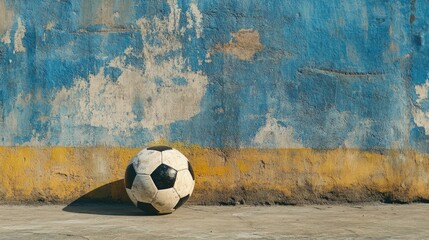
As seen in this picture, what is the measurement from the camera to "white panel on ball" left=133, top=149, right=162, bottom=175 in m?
5.27

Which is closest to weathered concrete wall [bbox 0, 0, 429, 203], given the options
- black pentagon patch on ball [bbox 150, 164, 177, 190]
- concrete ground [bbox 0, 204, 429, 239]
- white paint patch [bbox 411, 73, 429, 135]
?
white paint patch [bbox 411, 73, 429, 135]

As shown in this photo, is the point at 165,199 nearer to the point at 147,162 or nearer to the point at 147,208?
the point at 147,208

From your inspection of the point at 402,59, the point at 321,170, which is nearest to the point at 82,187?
the point at 321,170

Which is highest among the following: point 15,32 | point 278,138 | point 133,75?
point 15,32

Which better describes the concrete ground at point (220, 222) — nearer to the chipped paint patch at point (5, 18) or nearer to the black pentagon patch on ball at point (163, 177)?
the black pentagon patch on ball at point (163, 177)

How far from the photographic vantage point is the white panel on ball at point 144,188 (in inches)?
207

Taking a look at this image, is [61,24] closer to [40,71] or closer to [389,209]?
[40,71]

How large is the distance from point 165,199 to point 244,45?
1607 mm

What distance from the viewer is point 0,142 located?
6.04m

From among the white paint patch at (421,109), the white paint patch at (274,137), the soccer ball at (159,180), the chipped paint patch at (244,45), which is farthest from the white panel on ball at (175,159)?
the white paint patch at (421,109)

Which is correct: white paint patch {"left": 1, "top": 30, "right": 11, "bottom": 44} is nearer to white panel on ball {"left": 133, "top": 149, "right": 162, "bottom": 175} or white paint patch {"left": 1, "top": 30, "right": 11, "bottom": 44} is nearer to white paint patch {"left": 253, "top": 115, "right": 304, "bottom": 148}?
white panel on ball {"left": 133, "top": 149, "right": 162, "bottom": 175}

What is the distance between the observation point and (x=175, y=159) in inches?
212

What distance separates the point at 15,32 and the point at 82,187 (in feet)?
5.00

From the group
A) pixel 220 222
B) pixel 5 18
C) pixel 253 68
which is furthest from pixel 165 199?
pixel 5 18
